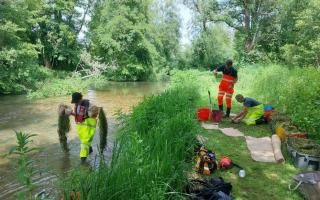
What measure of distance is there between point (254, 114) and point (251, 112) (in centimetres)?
13

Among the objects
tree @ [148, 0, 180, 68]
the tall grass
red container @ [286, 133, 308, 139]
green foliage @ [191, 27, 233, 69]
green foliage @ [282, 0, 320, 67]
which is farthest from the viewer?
tree @ [148, 0, 180, 68]

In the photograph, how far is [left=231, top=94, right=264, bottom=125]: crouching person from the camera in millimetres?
9570

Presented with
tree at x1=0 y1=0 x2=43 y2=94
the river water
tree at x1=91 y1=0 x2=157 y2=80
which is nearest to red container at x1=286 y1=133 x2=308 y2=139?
the river water

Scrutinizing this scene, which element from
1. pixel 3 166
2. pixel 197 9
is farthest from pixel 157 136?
pixel 197 9

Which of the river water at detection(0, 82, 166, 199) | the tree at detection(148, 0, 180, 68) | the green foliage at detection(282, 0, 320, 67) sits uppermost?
the tree at detection(148, 0, 180, 68)

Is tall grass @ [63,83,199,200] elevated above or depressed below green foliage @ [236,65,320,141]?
below

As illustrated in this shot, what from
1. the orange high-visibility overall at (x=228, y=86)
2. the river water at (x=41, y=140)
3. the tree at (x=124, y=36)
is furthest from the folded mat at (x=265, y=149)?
the tree at (x=124, y=36)

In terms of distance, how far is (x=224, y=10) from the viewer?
32.2 metres

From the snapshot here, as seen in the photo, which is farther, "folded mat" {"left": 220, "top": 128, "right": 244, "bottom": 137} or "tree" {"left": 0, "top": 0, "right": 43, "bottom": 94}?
"tree" {"left": 0, "top": 0, "right": 43, "bottom": 94}

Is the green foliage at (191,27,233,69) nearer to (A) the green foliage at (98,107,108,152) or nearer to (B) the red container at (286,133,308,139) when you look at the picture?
(B) the red container at (286,133,308,139)

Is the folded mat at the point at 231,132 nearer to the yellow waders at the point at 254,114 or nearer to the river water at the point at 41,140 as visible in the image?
Result: the yellow waders at the point at 254,114

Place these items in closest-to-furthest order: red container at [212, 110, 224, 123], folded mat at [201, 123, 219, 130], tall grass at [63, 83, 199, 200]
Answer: tall grass at [63, 83, 199, 200] → folded mat at [201, 123, 219, 130] → red container at [212, 110, 224, 123]

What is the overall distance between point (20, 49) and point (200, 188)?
18661 mm

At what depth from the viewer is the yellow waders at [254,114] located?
9570 mm
